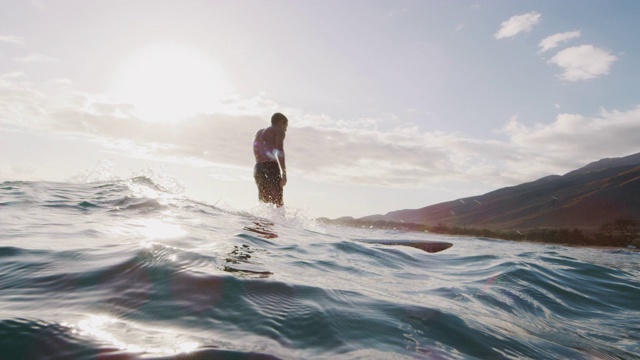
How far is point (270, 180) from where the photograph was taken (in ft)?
33.1

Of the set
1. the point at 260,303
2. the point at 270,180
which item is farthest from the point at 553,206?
the point at 260,303

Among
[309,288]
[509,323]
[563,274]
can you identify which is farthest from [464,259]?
[309,288]

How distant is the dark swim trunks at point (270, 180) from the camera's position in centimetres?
1008

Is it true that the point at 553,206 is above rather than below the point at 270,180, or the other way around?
above

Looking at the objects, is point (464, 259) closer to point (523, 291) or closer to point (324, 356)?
point (523, 291)

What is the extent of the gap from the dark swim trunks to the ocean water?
190 inches

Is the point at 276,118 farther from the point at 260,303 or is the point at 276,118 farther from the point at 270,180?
the point at 260,303

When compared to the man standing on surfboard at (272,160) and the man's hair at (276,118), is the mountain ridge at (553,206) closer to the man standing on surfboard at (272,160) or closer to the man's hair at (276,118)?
the man standing on surfboard at (272,160)

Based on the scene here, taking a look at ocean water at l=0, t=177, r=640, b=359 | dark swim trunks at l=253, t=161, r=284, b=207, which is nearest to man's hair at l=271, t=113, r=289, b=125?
dark swim trunks at l=253, t=161, r=284, b=207

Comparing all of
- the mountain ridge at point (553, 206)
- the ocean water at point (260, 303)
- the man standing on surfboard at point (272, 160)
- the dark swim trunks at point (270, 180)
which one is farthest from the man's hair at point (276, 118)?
the mountain ridge at point (553, 206)

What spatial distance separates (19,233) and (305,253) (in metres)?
3.11

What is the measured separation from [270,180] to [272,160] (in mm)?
511

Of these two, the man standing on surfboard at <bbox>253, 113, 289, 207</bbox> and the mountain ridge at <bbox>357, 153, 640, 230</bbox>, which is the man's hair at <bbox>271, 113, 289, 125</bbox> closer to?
the man standing on surfboard at <bbox>253, 113, 289, 207</bbox>

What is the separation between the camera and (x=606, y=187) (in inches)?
3890
